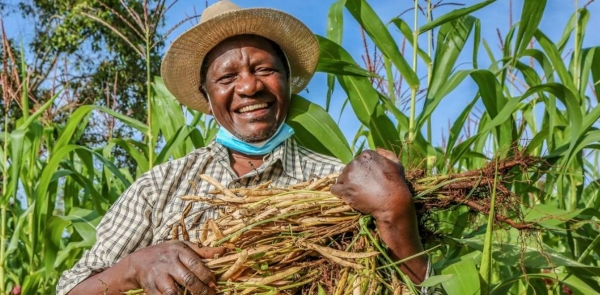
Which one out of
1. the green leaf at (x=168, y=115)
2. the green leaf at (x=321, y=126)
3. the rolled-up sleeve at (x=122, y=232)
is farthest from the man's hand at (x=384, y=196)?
the green leaf at (x=168, y=115)

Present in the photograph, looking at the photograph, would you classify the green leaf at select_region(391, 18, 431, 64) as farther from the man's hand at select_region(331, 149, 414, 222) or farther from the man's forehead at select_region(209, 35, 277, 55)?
the man's hand at select_region(331, 149, 414, 222)

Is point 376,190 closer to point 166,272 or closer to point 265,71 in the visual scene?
point 166,272

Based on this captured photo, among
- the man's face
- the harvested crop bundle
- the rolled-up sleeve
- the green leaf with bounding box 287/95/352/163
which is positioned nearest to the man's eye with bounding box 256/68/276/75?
the man's face

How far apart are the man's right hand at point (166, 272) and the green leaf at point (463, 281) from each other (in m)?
0.53

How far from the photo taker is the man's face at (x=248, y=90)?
5.21 feet

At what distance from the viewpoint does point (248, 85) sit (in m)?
1.57

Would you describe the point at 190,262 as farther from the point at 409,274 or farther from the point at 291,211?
the point at 409,274

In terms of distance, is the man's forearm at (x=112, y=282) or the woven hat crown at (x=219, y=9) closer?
the man's forearm at (x=112, y=282)

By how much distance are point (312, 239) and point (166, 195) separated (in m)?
0.64

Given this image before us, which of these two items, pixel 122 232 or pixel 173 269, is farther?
pixel 122 232

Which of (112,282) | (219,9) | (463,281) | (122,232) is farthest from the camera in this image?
(219,9)

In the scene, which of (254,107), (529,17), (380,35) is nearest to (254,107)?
(254,107)

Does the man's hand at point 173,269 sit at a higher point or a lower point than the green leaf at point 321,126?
lower

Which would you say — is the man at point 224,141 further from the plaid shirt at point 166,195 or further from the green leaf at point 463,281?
the green leaf at point 463,281
